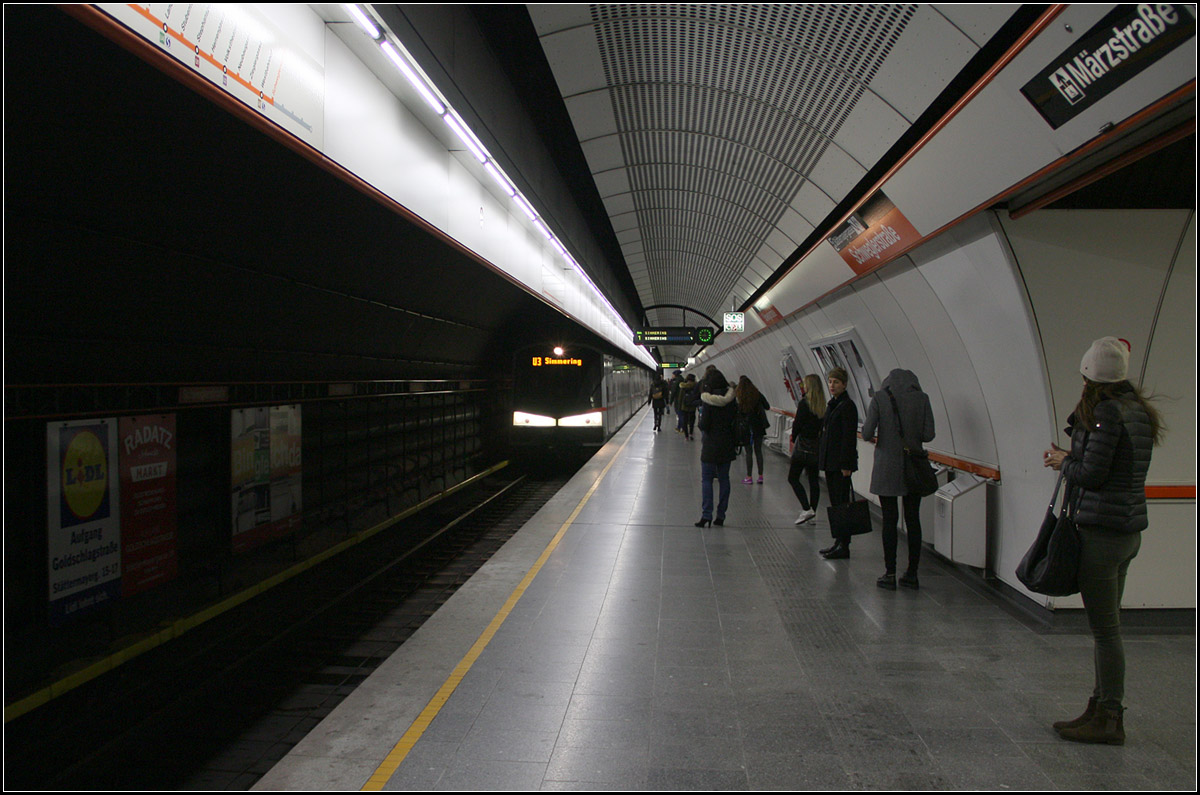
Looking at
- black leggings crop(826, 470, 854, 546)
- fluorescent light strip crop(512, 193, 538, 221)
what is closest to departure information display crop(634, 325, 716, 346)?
fluorescent light strip crop(512, 193, 538, 221)

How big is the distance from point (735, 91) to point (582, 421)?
372 inches

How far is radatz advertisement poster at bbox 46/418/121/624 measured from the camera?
14.4ft

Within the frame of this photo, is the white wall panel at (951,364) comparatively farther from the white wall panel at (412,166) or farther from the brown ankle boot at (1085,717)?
the white wall panel at (412,166)

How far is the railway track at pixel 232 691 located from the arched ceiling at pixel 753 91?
520cm

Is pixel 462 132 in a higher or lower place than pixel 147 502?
higher

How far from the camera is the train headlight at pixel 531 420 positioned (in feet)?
50.0

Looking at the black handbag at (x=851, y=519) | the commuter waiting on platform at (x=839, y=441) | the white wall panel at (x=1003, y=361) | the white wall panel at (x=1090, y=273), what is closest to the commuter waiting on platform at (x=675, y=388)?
the commuter waiting on platform at (x=839, y=441)

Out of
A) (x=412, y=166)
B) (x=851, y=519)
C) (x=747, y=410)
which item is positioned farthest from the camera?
(x=747, y=410)

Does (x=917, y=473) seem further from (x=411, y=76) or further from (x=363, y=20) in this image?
(x=363, y=20)

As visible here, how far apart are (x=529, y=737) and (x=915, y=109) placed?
4993 mm

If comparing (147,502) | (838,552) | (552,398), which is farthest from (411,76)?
(552,398)

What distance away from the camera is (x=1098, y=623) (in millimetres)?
3186

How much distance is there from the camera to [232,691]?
188 inches

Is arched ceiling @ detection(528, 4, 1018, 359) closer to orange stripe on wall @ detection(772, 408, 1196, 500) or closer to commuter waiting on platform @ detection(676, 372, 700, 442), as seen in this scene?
orange stripe on wall @ detection(772, 408, 1196, 500)
